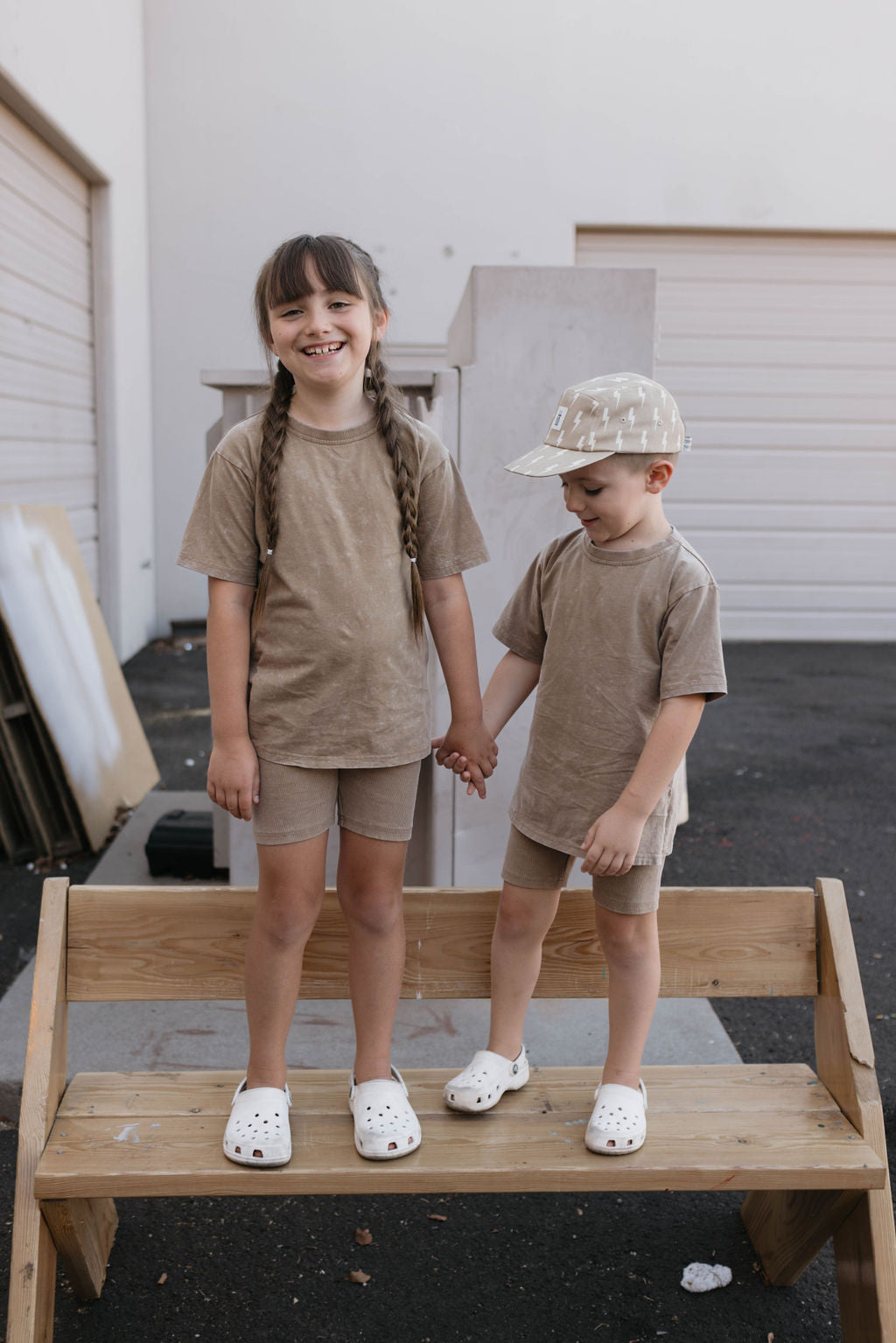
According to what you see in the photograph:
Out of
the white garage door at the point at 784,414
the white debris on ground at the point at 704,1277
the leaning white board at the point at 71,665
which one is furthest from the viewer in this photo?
the white garage door at the point at 784,414

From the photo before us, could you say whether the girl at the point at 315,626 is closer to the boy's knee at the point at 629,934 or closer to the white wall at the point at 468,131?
the boy's knee at the point at 629,934

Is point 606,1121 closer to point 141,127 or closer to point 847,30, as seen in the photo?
point 141,127

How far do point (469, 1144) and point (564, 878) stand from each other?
0.49 meters

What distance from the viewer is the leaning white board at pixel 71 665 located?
441 centimetres

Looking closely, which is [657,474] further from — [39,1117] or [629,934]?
[39,1117]

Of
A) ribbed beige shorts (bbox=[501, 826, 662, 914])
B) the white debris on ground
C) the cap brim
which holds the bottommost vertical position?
the white debris on ground

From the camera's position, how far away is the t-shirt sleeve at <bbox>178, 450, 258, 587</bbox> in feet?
6.25

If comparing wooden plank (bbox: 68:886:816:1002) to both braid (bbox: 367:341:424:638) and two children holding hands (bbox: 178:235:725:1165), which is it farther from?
braid (bbox: 367:341:424:638)

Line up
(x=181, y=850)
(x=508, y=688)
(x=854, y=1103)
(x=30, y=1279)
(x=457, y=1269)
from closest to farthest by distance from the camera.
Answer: (x=30, y=1279), (x=854, y=1103), (x=508, y=688), (x=457, y=1269), (x=181, y=850)

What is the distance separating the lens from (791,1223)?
7.14 feet

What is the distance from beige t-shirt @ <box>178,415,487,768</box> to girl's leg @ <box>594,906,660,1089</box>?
1.66 feet

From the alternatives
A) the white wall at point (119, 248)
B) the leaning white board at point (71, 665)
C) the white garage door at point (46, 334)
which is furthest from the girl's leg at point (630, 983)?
the white wall at point (119, 248)

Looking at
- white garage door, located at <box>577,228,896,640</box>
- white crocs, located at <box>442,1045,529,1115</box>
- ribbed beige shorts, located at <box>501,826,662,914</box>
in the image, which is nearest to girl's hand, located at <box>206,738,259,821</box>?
ribbed beige shorts, located at <box>501,826,662,914</box>

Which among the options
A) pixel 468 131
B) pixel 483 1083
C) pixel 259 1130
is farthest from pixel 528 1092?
pixel 468 131
